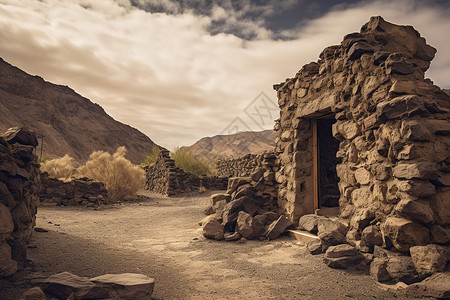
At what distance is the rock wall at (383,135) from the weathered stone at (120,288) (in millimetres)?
2385

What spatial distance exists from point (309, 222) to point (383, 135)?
1.89 metres

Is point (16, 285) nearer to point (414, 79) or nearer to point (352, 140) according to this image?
point (352, 140)

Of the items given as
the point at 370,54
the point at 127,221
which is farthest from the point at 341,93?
the point at 127,221

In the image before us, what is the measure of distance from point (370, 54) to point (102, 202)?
8.60m

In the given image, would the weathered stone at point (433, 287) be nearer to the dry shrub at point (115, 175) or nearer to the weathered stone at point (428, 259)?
the weathered stone at point (428, 259)

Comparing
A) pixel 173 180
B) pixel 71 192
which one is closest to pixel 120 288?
pixel 71 192

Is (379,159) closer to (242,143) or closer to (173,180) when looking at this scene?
(173,180)

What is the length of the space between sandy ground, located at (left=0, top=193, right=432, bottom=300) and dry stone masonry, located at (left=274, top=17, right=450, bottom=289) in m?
0.31

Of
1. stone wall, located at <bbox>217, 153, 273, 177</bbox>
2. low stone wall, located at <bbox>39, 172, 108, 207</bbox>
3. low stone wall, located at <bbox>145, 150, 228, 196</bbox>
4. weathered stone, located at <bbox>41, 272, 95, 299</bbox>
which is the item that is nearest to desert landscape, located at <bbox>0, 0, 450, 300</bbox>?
weathered stone, located at <bbox>41, 272, 95, 299</bbox>

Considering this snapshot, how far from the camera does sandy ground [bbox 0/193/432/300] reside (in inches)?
104

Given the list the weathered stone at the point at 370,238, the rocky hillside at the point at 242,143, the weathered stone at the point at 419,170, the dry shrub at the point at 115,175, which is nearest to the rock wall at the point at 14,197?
the weathered stone at the point at 370,238

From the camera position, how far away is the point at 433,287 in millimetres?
2344

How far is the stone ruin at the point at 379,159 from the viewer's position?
8.95ft

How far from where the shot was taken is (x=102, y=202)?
9.27m
